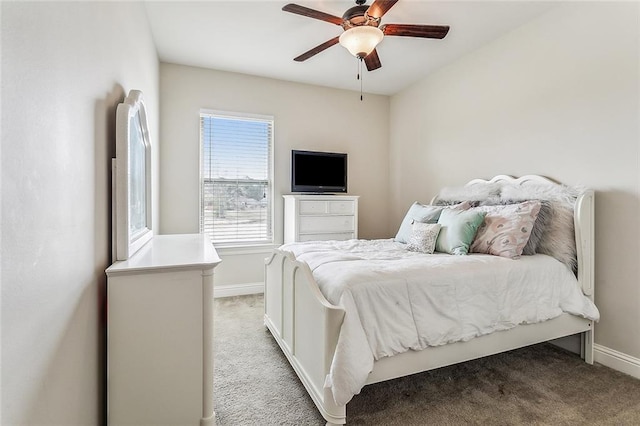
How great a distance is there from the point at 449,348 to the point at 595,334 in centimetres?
140

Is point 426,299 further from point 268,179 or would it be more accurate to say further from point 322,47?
point 268,179

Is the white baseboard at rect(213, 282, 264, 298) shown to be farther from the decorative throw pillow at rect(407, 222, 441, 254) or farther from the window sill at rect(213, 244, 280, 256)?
the decorative throw pillow at rect(407, 222, 441, 254)

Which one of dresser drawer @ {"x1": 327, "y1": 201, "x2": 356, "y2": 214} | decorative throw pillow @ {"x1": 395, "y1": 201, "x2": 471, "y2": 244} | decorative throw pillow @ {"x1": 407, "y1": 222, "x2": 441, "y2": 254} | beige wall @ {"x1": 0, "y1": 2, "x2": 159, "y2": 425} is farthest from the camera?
dresser drawer @ {"x1": 327, "y1": 201, "x2": 356, "y2": 214}

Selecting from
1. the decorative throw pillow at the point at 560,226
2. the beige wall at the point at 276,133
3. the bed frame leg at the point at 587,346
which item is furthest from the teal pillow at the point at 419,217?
the beige wall at the point at 276,133

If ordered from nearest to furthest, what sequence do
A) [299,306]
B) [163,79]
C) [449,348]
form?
[449,348] < [299,306] < [163,79]

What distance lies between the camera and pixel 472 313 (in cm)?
177

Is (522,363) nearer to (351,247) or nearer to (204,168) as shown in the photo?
(351,247)

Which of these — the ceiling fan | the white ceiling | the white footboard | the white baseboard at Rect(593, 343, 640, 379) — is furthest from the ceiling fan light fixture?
the white baseboard at Rect(593, 343, 640, 379)

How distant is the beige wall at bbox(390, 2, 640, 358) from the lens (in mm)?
2078

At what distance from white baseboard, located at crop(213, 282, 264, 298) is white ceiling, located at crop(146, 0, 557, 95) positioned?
2.60 metres

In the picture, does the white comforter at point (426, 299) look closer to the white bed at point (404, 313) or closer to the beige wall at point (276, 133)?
the white bed at point (404, 313)

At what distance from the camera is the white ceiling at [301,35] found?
8.13 feet

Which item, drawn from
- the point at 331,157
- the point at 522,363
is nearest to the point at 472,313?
the point at 522,363

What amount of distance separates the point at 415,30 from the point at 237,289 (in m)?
3.23
